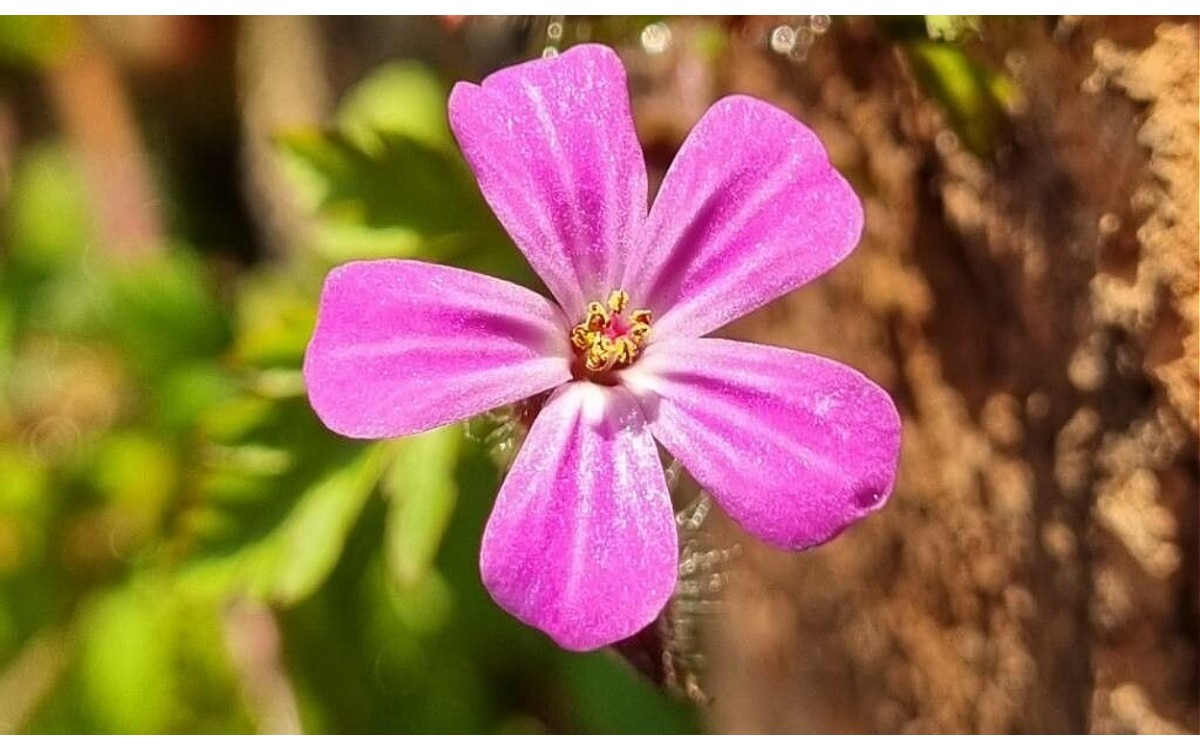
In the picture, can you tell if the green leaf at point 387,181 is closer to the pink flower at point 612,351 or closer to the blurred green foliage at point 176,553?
the blurred green foliage at point 176,553

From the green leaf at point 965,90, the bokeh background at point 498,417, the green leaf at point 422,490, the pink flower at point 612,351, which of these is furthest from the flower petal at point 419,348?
the green leaf at point 965,90

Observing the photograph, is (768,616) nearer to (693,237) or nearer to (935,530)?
(935,530)

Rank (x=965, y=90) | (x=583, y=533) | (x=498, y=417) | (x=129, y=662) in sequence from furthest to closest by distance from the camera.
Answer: (x=129, y=662) < (x=965, y=90) < (x=498, y=417) < (x=583, y=533)

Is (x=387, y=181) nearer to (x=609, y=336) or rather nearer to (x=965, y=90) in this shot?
(x=609, y=336)

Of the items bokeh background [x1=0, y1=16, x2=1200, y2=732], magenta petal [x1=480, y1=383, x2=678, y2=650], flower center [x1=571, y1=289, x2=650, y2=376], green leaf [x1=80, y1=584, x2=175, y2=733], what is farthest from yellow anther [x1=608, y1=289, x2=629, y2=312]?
green leaf [x1=80, y1=584, x2=175, y2=733]

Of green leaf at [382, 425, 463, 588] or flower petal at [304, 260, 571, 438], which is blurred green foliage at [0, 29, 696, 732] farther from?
flower petal at [304, 260, 571, 438]

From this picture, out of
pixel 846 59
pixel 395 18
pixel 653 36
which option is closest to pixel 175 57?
pixel 395 18

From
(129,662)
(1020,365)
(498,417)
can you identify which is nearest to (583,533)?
(498,417)
